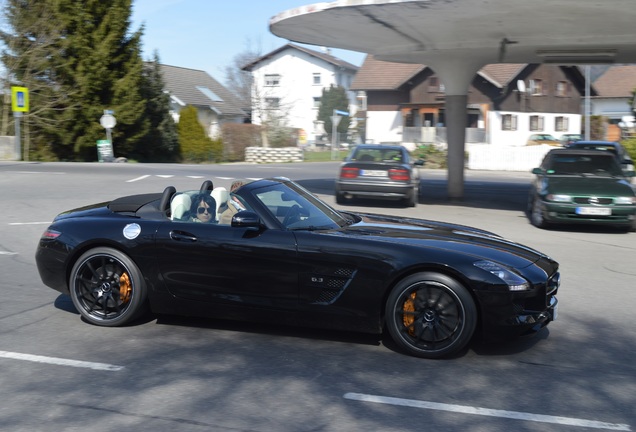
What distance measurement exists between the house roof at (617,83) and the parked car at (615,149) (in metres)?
61.4

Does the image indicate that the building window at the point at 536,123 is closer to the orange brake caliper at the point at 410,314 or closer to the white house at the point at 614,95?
the white house at the point at 614,95

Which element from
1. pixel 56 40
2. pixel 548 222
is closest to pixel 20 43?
pixel 56 40

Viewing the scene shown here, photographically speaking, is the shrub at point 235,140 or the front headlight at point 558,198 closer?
the front headlight at point 558,198

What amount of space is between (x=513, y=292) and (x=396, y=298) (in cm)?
85

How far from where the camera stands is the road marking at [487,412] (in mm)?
4273

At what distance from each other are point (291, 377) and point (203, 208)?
1.87 m

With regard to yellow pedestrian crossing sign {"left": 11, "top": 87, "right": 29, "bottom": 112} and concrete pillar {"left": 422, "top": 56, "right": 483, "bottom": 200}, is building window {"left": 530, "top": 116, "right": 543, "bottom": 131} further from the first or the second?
concrete pillar {"left": 422, "top": 56, "right": 483, "bottom": 200}

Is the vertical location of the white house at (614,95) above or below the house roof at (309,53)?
below

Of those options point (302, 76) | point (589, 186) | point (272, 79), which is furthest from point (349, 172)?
point (302, 76)

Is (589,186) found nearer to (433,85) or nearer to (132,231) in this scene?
(132,231)

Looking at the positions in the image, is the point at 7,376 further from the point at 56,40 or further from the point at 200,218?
the point at 56,40

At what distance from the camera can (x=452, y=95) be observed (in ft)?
64.6

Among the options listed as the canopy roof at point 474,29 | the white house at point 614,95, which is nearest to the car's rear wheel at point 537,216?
the canopy roof at point 474,29

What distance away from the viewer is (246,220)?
5809 millimetres
